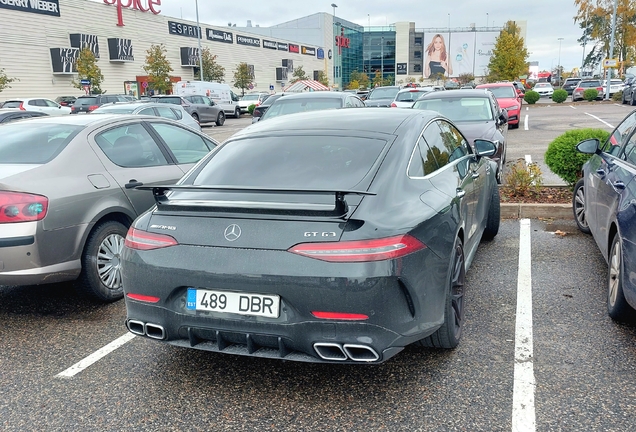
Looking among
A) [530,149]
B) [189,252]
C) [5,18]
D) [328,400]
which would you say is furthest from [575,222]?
[5,18]

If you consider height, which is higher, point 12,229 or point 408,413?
point 12,229

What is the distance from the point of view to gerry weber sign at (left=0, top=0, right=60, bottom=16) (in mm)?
32719

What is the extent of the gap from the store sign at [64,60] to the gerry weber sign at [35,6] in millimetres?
2350

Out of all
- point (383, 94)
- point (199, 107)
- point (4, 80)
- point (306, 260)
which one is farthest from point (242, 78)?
point (306, 260)

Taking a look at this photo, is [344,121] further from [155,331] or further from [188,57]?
[188,57]

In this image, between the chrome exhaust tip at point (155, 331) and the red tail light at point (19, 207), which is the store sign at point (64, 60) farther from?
the chrome exhaust tip at point (155, 331)

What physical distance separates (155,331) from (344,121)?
188 centimetres

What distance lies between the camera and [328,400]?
310 cm

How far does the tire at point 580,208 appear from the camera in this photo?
20.5ft

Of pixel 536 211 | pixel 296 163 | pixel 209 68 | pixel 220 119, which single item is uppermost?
pixel 209 68

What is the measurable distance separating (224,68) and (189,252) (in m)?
53.1

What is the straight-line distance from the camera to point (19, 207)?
3.97m

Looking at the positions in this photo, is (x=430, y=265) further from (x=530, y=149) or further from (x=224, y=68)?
(x=224, y=68)

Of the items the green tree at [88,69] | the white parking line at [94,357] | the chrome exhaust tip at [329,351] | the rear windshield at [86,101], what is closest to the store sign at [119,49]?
the green tree at [88,69]
